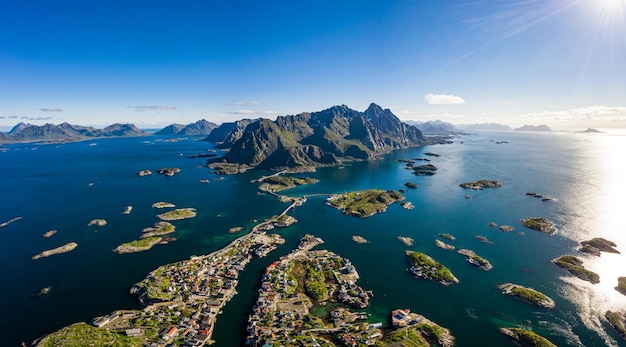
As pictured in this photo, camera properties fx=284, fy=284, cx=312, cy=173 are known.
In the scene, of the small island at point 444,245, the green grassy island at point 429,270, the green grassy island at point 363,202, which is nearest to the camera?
the green grassy island at point 429,270

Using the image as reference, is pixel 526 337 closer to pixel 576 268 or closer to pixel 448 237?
pixel 576 268

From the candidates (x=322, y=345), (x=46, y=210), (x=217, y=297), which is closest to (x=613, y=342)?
(x=322, y=345)

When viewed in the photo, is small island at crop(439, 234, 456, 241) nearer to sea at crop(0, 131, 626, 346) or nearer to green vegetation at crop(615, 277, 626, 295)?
sea at crop(0, 131, 626, 346)

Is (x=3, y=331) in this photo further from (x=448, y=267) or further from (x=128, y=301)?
(x=448, y=267)

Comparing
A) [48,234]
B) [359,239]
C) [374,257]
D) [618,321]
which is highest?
[48,234]

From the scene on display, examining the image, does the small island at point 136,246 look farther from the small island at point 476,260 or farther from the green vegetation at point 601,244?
the green vegetation at point 601,244

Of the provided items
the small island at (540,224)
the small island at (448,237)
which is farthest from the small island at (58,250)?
the small island at (540,224)

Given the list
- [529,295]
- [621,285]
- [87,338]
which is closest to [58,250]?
[87,338]
